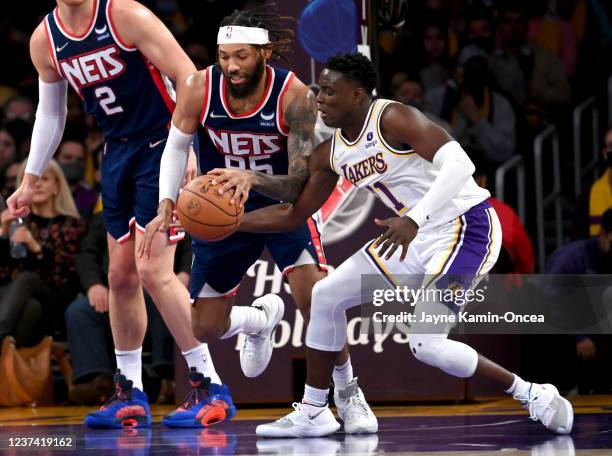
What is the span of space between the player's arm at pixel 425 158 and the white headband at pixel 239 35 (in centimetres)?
82

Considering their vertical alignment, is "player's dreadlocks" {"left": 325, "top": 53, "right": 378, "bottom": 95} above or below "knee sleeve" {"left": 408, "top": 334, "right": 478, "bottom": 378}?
above

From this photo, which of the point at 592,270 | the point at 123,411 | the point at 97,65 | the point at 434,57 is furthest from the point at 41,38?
the point at 434,57

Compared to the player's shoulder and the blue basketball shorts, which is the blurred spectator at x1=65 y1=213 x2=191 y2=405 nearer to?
the blue basketball shorts

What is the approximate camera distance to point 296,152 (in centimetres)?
618

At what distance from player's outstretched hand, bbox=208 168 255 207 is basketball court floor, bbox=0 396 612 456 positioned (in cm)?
112

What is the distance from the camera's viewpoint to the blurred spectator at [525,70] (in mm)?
11062

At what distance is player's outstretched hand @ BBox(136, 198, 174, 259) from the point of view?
589cm

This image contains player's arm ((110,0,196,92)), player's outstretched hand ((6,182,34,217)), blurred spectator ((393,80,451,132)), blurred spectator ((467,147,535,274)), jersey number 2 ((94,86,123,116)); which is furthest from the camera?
blurred spectator ((393,80,451,132))

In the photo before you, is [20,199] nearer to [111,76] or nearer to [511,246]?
[111,76]

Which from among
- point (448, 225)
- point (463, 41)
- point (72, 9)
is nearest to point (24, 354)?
point (72, 9)

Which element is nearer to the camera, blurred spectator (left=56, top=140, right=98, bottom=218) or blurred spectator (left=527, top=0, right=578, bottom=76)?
blurred spectator (left=56, top=140, right=98, bottom=218)

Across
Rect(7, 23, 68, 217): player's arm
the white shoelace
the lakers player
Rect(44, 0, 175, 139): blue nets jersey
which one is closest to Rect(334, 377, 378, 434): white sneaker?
the white shoelace

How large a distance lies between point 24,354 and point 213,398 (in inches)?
103

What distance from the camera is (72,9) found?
21.8 ft
